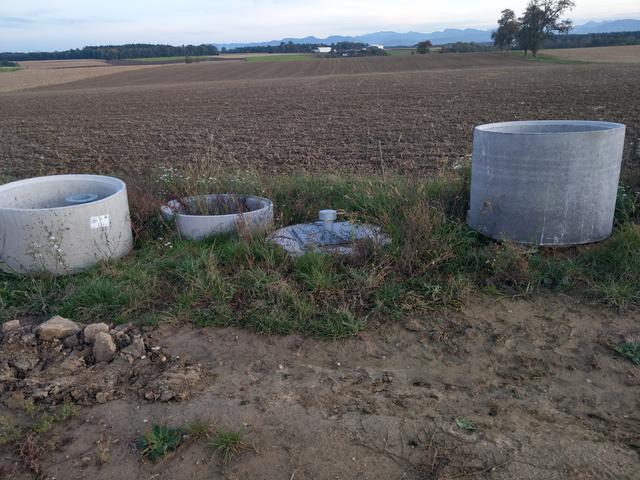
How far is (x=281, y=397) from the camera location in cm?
324

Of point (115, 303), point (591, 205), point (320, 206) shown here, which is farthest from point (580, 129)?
point (115, 303)

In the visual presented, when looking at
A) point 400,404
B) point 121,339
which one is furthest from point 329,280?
point 121,339

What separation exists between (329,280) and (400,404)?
1400 mm

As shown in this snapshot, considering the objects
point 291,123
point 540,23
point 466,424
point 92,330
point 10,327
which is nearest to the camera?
point 466,424

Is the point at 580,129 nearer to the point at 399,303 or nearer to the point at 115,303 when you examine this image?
the point at 399,303

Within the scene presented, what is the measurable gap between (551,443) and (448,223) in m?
2.82

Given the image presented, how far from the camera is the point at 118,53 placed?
108m

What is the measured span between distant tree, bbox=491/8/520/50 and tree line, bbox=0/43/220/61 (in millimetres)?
58562

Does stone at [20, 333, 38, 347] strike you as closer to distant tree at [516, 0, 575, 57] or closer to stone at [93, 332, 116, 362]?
stone at [93, 332, 116, 362]

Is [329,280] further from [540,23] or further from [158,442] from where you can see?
[540,23]

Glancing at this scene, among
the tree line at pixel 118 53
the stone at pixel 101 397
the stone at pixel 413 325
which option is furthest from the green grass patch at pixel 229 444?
the tree line at pixel 118 53

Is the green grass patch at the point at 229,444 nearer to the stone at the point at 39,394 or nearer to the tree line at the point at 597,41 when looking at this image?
the stone at the point at 39,394

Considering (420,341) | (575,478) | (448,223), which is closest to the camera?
(575,478)

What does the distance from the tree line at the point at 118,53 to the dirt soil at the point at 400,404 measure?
112 meters
